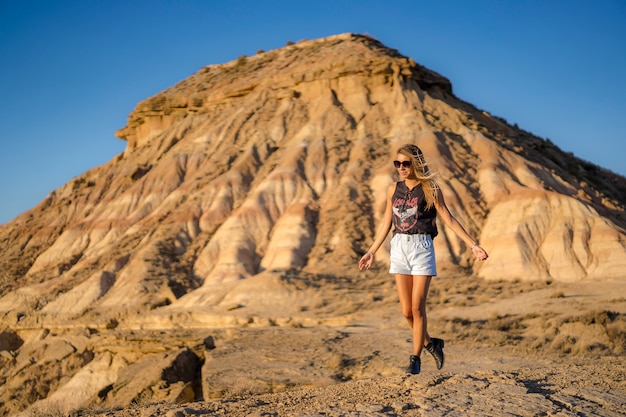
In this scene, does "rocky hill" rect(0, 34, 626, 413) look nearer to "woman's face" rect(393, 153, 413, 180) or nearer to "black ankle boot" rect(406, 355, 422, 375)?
"black ankle boot" rect(406, 355, 422, 375)

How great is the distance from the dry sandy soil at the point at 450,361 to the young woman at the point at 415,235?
650 millimetres

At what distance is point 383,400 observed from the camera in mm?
4949

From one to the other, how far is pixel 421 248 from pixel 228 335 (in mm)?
8159

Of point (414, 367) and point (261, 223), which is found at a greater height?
point (261, 223)

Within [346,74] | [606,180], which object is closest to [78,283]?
[346,74]

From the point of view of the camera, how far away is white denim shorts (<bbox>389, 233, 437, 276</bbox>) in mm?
5852

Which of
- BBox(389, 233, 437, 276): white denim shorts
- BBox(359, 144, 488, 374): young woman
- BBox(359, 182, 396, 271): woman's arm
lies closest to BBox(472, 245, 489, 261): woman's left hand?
BBox(359, 144, 488, 374): young woman

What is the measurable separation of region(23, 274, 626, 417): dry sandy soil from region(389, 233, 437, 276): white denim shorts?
957 millimetres

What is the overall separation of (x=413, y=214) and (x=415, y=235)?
0.20 meters

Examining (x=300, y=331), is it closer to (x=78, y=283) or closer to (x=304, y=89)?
(x=78, y=283)

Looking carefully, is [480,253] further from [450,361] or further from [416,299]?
[450,361]

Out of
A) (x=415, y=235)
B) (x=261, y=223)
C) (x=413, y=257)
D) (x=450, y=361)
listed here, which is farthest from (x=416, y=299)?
(x=261, y=223)

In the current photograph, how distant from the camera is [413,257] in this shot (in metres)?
5.87

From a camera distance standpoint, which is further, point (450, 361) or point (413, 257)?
point (450, 361)
